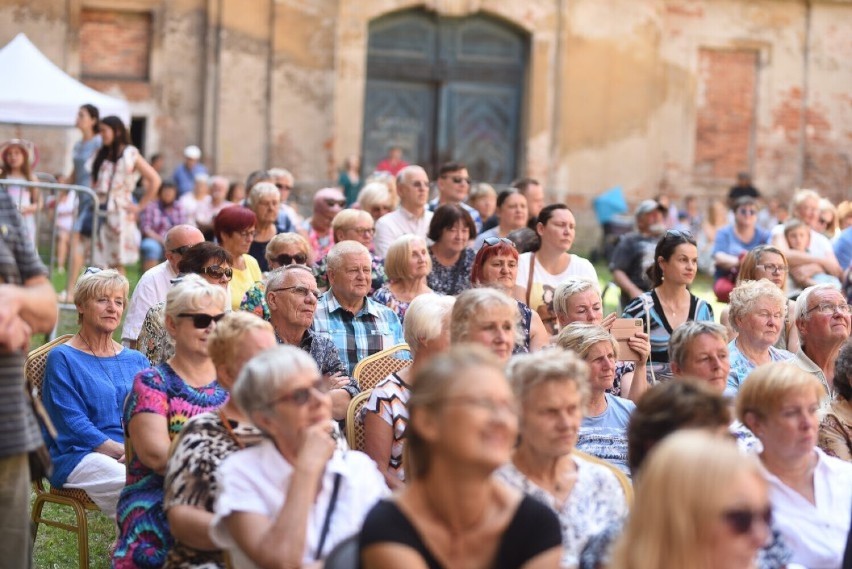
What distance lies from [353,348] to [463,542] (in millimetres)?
3966

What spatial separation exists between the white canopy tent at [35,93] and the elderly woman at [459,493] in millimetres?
13004

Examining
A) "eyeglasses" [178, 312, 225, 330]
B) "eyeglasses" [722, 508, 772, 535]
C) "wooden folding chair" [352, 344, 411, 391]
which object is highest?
"eyeglasses" [178, 312, 225, 330]

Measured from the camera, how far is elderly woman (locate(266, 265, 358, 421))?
6.95 meters

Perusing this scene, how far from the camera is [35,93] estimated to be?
16344 millimetres

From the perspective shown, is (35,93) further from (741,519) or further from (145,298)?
(741,519)

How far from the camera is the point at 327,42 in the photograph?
22156 mm

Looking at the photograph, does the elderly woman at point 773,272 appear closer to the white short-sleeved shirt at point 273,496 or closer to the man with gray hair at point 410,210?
the man with gray hair at point 410,210

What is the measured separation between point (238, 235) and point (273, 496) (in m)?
4.66

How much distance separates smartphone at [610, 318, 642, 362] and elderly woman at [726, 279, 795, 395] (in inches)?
21.8

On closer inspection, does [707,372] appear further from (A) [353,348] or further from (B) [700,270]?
(B) [700,270]

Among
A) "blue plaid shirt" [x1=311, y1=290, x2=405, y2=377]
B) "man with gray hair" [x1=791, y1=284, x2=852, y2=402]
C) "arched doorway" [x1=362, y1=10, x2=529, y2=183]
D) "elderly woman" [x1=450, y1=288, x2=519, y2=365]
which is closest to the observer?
"elderly woman" [x1=450, y1=288, x2=519, y2=365]

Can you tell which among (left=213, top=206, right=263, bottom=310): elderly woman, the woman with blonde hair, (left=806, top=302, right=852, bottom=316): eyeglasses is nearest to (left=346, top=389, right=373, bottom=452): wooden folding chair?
the woman with blonde hair

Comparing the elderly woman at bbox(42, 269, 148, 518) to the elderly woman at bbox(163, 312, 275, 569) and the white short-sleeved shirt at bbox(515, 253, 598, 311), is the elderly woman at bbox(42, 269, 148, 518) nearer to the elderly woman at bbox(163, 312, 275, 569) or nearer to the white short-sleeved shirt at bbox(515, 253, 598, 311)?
the elderly woman at bbox(163, 312, 275, 569)

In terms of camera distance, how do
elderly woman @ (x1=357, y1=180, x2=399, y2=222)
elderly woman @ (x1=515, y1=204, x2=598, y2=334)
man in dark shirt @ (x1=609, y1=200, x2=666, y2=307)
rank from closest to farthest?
elderly woman @ (x1=515, y1=204, x2=598, y2=334)
man in dark shirt @ (x1=609, y1=200, x2=666, y2=307)
elderly woman @ (x1=357, y1=180, x2=399, y2=222)
